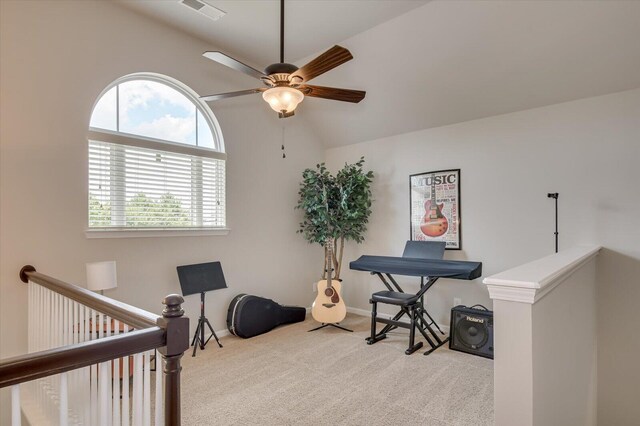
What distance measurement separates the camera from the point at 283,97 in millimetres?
2230

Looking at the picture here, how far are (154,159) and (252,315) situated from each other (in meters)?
1.95

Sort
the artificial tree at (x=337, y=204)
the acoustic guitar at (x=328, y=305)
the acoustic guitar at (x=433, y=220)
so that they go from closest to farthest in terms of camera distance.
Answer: the acoustic guitar at (x=328, y=305), the acoustic guitar at (x=433, y=220), the artificial tree at (x=337, y=204)

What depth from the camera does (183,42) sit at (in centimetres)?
358

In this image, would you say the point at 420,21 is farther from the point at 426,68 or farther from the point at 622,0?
the point at 622,0

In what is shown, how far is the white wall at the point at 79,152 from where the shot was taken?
257 cm

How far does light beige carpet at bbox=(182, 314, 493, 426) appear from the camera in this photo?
7.57ft

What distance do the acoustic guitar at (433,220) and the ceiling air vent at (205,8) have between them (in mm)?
2950

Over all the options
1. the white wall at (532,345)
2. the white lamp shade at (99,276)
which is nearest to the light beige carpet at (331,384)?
the white wall at (532,345)

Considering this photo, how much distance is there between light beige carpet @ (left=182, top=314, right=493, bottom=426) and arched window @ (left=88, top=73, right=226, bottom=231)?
1.43m

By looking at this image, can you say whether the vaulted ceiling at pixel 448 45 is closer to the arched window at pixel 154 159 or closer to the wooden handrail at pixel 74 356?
the arched window at pixel 154 159

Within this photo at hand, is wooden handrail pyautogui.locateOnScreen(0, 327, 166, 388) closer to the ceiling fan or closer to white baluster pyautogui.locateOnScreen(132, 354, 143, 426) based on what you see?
white baluster pyautogui.locateOnScreen(132, 354, 143, 426)

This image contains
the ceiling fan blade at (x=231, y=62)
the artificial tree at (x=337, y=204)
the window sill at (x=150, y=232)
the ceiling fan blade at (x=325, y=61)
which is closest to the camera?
the ceiling fan blade at (x=325, y=61)

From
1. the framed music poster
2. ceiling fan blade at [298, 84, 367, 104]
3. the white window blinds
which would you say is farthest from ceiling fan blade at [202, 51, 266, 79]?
the framed music poster

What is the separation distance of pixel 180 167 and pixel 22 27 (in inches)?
62.5
